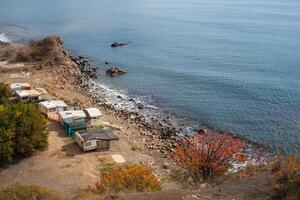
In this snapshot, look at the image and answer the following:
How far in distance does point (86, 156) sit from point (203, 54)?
61.1m

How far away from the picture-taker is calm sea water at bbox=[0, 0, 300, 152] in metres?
63.6

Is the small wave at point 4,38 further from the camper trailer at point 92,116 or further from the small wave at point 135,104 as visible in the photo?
the camper trailer at point 92,116

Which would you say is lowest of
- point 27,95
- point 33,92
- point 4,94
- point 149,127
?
point 149,127

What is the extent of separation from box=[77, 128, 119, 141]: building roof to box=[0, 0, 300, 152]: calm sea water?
18.4 metres

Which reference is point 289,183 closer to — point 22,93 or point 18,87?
point 22,93

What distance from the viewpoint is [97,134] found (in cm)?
4519

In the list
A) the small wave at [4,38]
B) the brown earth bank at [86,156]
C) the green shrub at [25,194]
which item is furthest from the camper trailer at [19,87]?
the small wave at [4,38]

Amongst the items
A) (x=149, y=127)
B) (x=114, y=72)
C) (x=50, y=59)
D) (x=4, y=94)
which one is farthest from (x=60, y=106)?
(x=114, y=72)

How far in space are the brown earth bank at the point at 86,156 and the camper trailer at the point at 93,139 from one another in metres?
0.80

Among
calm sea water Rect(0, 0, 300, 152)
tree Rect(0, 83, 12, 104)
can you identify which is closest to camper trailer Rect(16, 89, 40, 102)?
tree Rect(0, 83, 12, 104)

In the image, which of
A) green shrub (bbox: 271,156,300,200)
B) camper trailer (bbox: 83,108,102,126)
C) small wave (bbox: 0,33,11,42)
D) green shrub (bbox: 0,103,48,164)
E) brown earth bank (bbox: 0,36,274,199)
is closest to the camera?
green shrub (bbox: 271,156,300,200)

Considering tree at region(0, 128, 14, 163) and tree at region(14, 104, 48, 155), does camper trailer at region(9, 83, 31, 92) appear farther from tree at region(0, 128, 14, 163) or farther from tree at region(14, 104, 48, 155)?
tree at region(0, 128, 14, 163)

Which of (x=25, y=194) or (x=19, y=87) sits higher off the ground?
(x=25, y=194)

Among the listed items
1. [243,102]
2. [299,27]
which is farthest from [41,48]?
[299,27]
